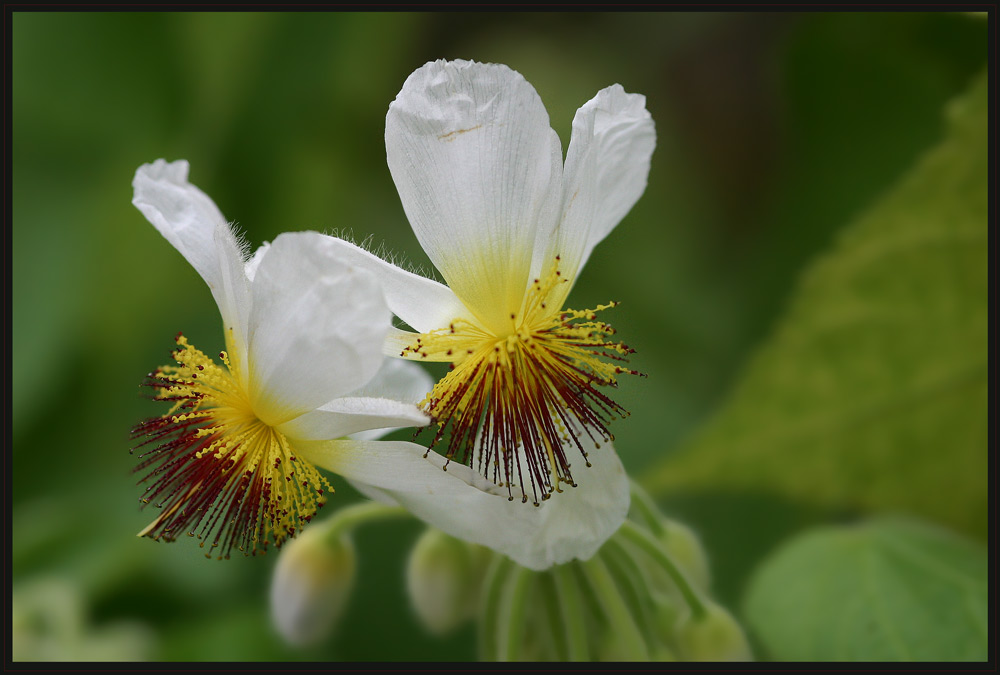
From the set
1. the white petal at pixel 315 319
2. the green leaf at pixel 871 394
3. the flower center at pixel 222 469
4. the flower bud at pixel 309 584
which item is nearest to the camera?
the white petal at pixel 315 319

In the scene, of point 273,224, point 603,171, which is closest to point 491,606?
point 603,171

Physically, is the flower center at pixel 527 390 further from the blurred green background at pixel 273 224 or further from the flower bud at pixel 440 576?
the blurred green background at pixel 273 224

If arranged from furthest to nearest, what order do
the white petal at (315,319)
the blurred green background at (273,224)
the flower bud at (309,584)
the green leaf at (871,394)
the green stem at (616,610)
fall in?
the blurred green background at (273,224) < the green leaf at (871,394) < the flower bud at (309,584) < the green stem at (616,610) < the white petal at (315,319)

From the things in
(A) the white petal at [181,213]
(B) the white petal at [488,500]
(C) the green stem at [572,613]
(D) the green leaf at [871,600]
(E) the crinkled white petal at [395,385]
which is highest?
(A) the white petal at [181,213]

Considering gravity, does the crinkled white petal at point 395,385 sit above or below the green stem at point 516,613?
above

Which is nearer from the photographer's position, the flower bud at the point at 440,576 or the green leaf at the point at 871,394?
the flower bud at the point at 440,576

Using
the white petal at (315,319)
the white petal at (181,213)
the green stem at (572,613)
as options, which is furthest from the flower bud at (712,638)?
the white petal at (181,213)
